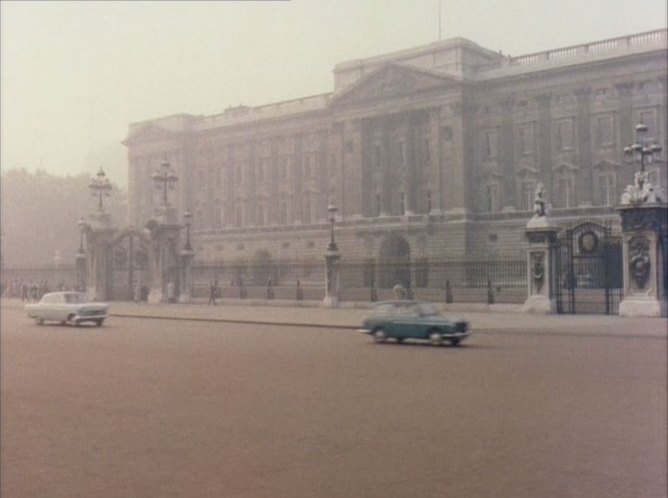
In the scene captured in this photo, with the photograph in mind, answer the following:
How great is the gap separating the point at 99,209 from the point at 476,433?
3702 millimetres

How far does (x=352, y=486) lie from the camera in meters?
4.86

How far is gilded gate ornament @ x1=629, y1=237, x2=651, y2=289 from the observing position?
574 inches

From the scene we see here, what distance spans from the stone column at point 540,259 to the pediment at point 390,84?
247cm

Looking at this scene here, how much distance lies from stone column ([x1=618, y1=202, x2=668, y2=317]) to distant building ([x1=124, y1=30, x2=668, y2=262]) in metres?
8.18

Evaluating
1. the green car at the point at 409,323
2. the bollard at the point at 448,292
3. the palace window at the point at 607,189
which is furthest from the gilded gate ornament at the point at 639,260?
the bollard at the point at 448,292

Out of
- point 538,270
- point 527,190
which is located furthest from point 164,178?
point 538,270

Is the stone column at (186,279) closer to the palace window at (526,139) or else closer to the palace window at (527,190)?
the palace window at (527,190)

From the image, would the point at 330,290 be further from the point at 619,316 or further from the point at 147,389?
the point at 619,316

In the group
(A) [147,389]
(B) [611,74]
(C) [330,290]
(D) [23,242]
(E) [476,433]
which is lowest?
(E) [476,433]

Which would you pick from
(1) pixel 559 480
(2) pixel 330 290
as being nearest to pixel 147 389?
(2) pixel 330 290

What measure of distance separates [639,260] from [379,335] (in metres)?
12.6

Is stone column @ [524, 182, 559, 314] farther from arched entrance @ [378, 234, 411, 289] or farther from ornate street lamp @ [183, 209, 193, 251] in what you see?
ornate street lamp @ [183, 209, 193, 251]

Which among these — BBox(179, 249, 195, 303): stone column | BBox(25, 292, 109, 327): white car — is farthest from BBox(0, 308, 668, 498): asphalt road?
BBox(179, 249, 195, 303): stone column

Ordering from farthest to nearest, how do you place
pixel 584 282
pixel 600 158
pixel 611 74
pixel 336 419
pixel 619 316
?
pixel 584 282 < pixel 619 316 < pixel 600 158 < pixel 611 74 < pixel 336 419
